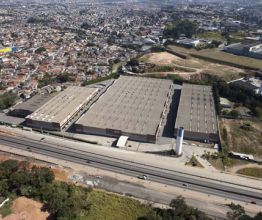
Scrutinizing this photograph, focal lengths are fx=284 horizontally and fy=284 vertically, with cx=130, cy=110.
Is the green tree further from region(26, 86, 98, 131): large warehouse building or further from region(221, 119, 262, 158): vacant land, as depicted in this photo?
region(221, 119, 262, 158): vacant land

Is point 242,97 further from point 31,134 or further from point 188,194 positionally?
point 31,134

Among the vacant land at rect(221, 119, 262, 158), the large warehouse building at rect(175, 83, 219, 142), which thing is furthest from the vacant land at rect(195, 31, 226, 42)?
the vacant land at rect(221, 119, 262, 158)

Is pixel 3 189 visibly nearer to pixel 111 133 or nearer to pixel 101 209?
pixel 101 209

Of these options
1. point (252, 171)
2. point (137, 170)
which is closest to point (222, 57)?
point (252, 171)

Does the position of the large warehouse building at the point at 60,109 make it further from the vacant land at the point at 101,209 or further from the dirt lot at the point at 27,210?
the vacant land at the point at 101,209

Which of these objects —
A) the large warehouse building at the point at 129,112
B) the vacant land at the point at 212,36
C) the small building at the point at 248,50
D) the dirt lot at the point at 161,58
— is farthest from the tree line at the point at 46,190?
the vacant land at the point at 212,36

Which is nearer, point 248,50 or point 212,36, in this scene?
point 248,50
